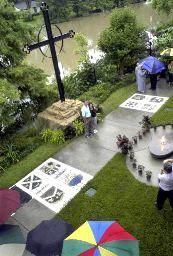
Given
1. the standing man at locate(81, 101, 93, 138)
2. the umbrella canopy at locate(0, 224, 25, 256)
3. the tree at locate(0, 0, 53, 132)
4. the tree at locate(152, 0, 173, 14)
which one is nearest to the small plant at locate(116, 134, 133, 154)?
the standing man at locate(81, 101, 93, 138)

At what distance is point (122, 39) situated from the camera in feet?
54.5

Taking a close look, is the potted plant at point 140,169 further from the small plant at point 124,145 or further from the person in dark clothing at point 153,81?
the person in dark clothing at point 153,81

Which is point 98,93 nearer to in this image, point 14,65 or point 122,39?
point 122,39

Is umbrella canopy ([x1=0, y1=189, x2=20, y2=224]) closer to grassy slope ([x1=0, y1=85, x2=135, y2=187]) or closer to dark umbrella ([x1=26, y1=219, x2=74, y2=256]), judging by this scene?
dark umbrella ([x1=26, y1=219, x2=74, y2=256])

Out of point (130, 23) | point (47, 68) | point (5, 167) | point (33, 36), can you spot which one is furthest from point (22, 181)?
point (47, 68)

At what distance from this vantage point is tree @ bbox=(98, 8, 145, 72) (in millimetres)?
16688

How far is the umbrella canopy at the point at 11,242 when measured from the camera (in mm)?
7223

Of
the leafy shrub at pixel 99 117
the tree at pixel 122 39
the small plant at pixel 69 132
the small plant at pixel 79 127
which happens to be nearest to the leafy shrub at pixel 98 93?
the leafy shrub at pixel 99 117

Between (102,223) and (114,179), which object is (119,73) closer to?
(114,179)

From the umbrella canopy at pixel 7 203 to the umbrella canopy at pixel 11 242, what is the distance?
13.5 inches

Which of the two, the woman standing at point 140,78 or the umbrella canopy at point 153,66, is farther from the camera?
the woman standing at point 140,78

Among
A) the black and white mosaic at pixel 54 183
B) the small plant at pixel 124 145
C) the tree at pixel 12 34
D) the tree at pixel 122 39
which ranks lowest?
the black and white mosaic at pixel 54 183

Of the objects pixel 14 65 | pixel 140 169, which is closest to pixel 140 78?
pixel 14 65

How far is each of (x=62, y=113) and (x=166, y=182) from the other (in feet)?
22.2
